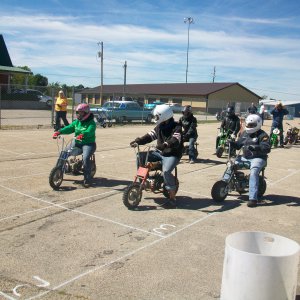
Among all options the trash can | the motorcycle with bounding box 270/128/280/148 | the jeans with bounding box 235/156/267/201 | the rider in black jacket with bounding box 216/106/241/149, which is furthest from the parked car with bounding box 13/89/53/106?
the trash can

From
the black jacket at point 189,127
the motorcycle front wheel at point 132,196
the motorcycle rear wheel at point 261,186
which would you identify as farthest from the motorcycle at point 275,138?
the motorcycle front wheel at point 132,196

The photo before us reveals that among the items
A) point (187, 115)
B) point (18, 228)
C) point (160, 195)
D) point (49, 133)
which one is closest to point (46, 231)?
point (18, 228)

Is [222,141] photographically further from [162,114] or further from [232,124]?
[162,114]

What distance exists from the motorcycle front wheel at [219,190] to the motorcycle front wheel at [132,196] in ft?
4.58

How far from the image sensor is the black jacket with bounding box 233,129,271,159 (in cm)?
706

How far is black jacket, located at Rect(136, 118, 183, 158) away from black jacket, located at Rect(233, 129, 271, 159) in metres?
1.34

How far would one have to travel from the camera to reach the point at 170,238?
5254 millimetres

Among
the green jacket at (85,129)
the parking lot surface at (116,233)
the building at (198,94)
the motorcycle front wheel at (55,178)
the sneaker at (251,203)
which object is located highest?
the building at (198,94)

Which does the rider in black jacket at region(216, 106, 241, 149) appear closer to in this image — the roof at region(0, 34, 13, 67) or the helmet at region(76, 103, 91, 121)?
the helmet at region(76, 103, 91, 121)

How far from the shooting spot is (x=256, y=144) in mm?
7207

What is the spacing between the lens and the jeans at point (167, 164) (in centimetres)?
645

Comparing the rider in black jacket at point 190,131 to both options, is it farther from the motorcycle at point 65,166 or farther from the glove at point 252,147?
the glove at point 252,147

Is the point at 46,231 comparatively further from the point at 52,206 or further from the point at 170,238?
the point at 170,238

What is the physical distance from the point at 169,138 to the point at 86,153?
185 centimetres
